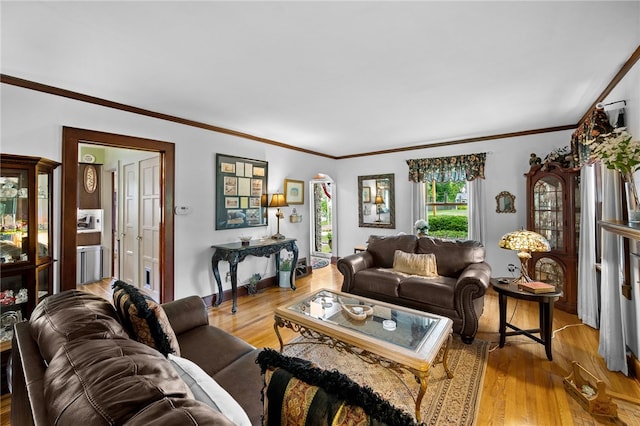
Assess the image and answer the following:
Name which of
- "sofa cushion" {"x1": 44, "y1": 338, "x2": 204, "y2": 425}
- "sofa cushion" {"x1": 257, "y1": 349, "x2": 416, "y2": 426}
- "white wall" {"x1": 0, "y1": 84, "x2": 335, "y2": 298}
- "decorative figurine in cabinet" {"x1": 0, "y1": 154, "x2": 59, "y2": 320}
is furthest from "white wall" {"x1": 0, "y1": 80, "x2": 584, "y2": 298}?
"sofa cushion" {"x1": 257, "y1": 349, "x2": 416, "y2": 426}

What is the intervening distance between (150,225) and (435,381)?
380cm

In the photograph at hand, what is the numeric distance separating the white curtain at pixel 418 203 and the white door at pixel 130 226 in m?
4.50

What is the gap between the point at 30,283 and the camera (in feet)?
7.18

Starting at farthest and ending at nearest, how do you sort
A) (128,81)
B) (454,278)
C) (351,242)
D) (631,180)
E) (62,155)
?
(351,242), (454,278), (62,155), (128,81), (631,180)

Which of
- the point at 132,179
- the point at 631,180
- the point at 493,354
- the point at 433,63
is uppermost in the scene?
the point at 433,63

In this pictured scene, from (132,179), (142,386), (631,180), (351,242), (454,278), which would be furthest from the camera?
(351,242)

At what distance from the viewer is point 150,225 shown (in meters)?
3.79

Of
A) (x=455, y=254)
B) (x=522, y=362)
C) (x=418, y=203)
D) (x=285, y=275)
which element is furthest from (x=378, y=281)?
(x=418, y=203)

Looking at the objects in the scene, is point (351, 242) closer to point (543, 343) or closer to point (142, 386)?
point (543, 343)

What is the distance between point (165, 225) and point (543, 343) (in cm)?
413

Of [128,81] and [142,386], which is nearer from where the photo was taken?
[142,386]

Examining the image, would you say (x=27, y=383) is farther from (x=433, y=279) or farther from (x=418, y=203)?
(x=418, y=203)

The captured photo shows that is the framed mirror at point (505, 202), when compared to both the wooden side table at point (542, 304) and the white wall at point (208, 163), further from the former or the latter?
the wooden side table at point (542, 304)

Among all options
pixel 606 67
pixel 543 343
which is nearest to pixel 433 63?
pixel 606 67
